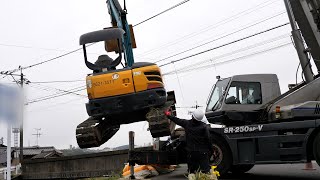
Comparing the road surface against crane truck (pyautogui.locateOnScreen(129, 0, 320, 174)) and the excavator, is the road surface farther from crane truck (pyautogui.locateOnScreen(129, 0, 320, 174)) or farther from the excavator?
the excavator

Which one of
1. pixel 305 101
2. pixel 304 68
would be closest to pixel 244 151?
pixel 305 101

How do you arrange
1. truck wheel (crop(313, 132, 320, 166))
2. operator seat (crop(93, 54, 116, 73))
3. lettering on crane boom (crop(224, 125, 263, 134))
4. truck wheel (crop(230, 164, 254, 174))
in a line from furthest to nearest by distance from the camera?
truck wheel (crop(230, 164, 254, 174)) < operator seat (crop(93, 54, 116, 73)) < lettering on crane boom (crop(224, 125, 263, 134)) < truck wheel (crop(313, 132, 320, 166))

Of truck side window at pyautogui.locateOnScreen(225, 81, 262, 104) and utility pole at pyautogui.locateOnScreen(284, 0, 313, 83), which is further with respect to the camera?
truck side window at pyautogui.locateOnScreen(225, 81, 262, 104)

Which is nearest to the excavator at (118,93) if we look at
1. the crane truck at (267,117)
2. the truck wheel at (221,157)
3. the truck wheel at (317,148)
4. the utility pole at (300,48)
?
the crane truck at (267,117)

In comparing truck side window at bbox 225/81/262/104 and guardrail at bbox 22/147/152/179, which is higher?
truck side window at bbox 225/81/262/104

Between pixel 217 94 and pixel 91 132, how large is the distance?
141 inches

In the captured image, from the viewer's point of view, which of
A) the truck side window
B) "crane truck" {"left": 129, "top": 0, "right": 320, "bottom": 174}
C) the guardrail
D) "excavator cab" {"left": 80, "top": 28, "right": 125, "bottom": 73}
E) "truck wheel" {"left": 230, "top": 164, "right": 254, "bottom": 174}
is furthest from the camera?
the guardrail

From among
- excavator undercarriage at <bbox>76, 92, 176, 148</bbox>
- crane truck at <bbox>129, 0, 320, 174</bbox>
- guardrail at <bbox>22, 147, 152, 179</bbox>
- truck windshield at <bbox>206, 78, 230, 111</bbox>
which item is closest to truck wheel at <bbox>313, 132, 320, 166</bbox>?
crane truck at <bbox>129, 0, 320, 174</bbox>

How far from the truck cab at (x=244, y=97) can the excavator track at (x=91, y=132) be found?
299 centimetres

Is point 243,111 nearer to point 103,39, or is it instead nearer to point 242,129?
point 242,129

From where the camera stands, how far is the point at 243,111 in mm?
10328

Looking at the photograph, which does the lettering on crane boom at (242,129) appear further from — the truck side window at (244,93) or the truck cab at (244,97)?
the truck side window at (244,93)

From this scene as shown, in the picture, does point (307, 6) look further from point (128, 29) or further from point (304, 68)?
point (128, 29)

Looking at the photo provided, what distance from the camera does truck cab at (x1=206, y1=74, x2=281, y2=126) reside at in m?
10.3
